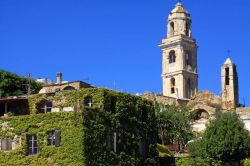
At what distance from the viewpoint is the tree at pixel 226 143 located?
65625mm

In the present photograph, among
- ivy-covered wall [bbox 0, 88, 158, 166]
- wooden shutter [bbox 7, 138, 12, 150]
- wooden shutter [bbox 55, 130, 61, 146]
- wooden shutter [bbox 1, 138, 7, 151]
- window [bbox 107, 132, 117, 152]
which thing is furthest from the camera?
wooden shutter [bbox 1, 138, 7, 151]

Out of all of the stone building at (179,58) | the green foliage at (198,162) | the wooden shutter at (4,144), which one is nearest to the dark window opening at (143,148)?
the green foliage at (198,162)

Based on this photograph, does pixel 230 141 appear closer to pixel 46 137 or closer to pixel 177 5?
pixel 46 137

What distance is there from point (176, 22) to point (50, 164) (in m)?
72.3

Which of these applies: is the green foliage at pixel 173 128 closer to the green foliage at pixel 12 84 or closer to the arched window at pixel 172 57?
the green foliage at pixel 12 84

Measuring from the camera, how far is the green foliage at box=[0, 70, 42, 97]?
92.0 m

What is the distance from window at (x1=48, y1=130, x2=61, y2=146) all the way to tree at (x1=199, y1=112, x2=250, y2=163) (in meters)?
16.2

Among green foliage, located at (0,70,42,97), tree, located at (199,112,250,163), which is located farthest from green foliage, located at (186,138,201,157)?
green foliage, located at (0,70,42,97)

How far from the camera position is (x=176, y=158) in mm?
66625

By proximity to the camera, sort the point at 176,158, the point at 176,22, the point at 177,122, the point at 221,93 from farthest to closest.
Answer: the point at 176,22 → the point at 221,93 → the point at 177,122 → the point at 176,158

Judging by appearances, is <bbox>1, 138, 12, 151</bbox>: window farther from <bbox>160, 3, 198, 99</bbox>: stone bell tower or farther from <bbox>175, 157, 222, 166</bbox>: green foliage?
<bbox>160, 3, 198, 99</bbox>: stone bell tower

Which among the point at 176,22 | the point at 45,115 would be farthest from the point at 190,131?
the point at 176,22

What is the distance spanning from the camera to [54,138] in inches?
2309

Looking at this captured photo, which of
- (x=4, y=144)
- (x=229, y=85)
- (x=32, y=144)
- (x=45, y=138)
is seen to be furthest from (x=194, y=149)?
(x=229, y=85)
